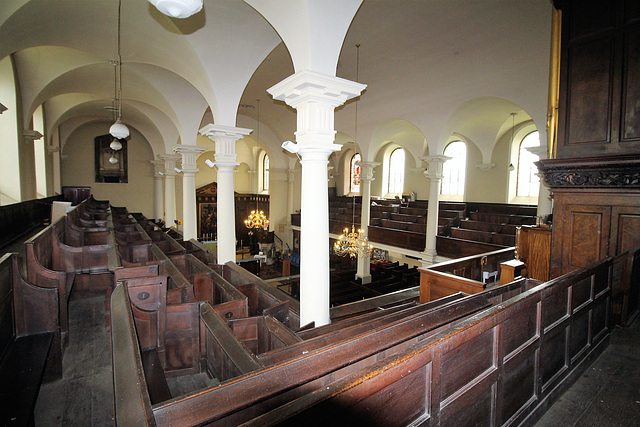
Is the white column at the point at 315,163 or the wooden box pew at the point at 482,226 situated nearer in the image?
the white column at the point at 315,163

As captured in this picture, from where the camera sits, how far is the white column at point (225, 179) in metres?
5.64

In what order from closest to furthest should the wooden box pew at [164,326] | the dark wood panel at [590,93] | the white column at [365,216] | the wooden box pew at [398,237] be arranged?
the wooden box pew at [164,326]
the dark wood panel at [590,93]
the wooden box pew at [398,237]
the white column at [365,216]

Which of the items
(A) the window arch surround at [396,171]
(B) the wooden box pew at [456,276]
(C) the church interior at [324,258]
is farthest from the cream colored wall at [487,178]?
(B) the wooden box pew at [456,276]

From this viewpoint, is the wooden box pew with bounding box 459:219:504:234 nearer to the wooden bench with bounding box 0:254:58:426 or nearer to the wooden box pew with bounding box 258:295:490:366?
the wooden box pew with bounding box 258:295:490:366

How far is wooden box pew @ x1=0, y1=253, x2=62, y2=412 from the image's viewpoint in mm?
2105

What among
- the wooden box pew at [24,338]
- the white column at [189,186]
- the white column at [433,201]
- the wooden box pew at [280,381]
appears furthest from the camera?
the white column at [433,201]

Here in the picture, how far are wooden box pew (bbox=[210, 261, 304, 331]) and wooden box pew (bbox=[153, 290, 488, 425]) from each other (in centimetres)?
169

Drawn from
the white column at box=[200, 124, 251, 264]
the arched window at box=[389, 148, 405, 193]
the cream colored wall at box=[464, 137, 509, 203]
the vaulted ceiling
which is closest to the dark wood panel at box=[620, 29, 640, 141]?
the vaulted ceiling

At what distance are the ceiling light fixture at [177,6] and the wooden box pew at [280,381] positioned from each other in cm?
236

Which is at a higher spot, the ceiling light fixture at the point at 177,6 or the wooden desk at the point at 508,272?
the ceiling light fixture at the point at 177,6

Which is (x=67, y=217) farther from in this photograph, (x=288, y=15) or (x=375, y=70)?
(x=375, y=70)

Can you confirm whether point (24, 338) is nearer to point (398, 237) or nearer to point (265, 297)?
point (265, 297)

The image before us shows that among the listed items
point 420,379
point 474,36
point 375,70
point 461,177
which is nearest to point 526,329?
point 420,379

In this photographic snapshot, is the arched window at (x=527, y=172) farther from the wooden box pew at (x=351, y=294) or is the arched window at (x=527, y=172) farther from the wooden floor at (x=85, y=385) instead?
the wooden floor at (x=85, y=385)
